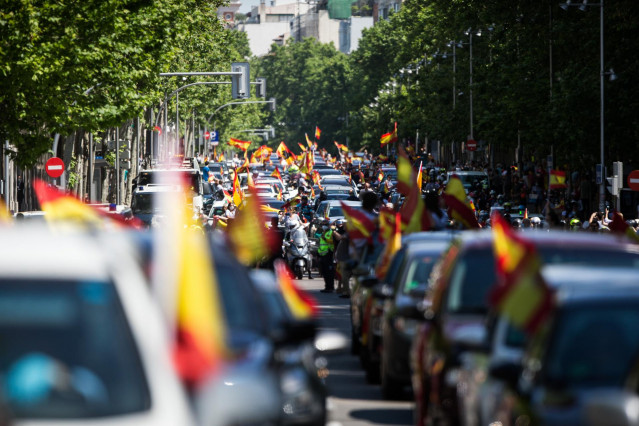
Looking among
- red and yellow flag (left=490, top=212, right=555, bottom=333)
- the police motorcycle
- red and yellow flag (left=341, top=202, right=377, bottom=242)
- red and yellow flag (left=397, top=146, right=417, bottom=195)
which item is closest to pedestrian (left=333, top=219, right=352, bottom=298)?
the police motorcycle

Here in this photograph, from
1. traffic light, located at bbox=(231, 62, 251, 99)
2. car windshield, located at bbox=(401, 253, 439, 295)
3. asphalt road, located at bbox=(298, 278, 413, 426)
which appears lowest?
asphalt road, located at bbox=(298, 278, 413, 426)

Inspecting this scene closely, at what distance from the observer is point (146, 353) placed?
564 cm

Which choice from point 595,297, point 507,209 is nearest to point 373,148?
point 507,209

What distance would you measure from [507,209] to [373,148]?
9049 cm

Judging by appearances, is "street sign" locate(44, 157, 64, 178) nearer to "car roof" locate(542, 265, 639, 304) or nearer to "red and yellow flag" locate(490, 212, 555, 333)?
"car roof" locate(542, 265, 639, 304)

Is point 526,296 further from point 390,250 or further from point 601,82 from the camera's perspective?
point 601,82

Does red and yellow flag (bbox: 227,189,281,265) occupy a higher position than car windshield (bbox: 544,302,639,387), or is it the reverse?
red and yellow flag (bbox: 227,189,281,265)

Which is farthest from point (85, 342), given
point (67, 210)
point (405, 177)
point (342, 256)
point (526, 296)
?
point (342, 256)

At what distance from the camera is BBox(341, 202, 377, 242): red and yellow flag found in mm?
21766

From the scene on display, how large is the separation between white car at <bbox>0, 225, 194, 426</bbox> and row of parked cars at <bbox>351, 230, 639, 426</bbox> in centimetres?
225

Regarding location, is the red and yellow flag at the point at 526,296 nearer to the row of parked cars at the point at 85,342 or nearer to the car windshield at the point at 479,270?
the row of parked cars at the point at 85,342

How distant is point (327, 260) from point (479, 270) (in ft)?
67.3

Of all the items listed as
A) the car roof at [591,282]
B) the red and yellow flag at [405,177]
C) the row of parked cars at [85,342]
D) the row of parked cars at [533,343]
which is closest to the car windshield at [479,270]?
the row of parked cars at [533,343]

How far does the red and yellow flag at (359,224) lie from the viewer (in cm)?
2177
